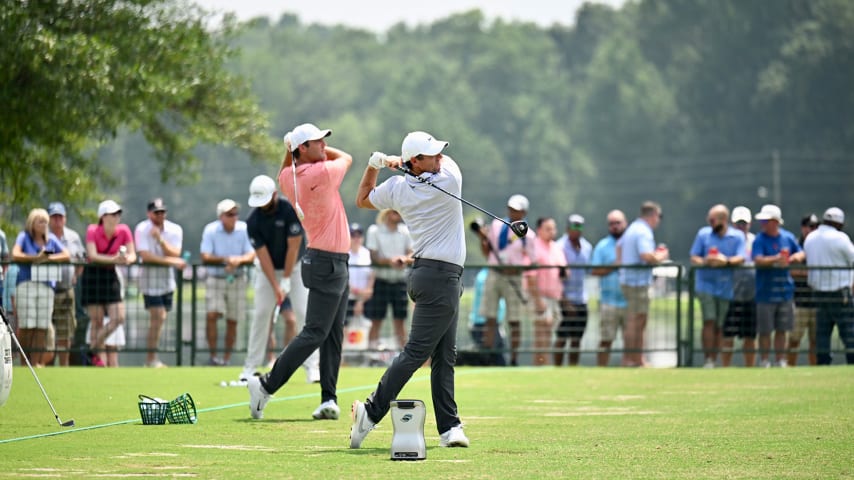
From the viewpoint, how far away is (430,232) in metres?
9.91

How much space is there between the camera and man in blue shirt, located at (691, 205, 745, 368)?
19531 mm

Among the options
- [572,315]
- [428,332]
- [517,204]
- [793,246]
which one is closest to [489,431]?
[428,332]

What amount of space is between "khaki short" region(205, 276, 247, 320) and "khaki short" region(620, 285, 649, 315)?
4917 millimetres

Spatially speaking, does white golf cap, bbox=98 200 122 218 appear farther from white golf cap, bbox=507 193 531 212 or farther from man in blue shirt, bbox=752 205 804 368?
man in blue shirt, bbox=752 205 804 368

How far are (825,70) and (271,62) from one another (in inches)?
3117

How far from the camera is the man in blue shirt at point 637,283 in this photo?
769 inches

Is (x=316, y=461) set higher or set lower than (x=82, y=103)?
lower

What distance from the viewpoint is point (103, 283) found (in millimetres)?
18750

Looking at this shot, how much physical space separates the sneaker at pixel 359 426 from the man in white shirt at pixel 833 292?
1066 cm

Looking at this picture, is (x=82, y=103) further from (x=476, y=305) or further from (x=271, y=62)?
(x=271, y=62)

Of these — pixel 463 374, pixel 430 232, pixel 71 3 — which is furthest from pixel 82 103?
pixel 430 232

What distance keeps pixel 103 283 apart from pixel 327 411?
24.8 feet

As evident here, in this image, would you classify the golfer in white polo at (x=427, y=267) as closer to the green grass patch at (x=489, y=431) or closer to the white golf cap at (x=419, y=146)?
the white golf cap at (x=419, y=146)

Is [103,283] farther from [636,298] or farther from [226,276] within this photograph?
[636,298]
